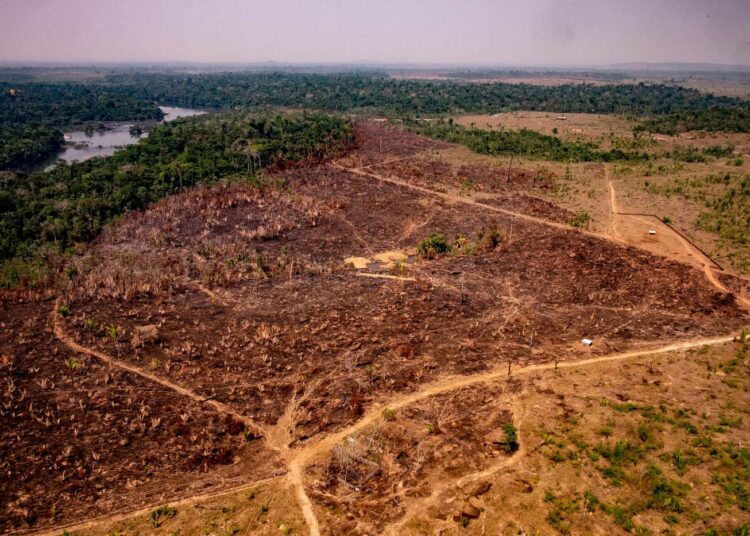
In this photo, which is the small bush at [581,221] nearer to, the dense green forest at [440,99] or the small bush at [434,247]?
the small bush at [434,247]

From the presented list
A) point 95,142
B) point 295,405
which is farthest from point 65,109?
point 295,405

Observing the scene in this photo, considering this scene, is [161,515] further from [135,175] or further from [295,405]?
[135,175]

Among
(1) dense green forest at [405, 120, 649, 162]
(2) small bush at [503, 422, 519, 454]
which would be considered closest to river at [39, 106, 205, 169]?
(1) dense green forest at [405, 120, 649, 162]

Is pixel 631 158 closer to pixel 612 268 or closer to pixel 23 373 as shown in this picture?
pixel 612 268

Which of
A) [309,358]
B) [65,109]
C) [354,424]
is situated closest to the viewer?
[354,424]

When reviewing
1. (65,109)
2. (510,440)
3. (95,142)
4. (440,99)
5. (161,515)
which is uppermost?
(440,99)

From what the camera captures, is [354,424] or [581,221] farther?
[581,221]

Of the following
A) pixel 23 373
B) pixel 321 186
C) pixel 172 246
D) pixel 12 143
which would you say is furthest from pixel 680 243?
pixel 12 143

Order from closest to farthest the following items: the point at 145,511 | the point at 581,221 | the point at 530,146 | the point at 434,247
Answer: the point at 145,511 < the point at 434,247 < the point at 581,221 < the point at 530,146
